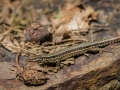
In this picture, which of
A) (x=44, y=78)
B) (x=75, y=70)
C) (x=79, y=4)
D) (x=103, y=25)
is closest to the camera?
(x=44, y=78)

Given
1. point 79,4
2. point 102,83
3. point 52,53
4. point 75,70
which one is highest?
point 79,4

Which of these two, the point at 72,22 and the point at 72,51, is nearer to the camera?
the point at 72,51

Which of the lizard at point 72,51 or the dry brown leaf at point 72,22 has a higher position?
the dry brown leaf at point 72,22

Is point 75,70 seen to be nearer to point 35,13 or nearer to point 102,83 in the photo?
point 102,83

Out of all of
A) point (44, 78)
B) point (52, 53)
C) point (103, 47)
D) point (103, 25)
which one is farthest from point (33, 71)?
point (103, 25)

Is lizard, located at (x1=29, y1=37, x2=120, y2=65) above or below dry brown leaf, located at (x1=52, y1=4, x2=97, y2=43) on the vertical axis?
below

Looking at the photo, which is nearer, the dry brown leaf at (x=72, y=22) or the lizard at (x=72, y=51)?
the lizard at (x=72, y=51)

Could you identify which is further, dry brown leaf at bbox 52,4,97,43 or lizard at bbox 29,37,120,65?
dry brown leaf at bbox 52,4,97,43

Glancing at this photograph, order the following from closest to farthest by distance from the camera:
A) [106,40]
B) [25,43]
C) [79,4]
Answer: [106,40], [25,43], [79,4]

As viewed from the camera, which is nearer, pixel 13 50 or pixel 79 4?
pixel 13 50

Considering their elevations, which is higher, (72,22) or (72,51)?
(72,22)

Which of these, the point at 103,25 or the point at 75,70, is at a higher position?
the point at 103,25
